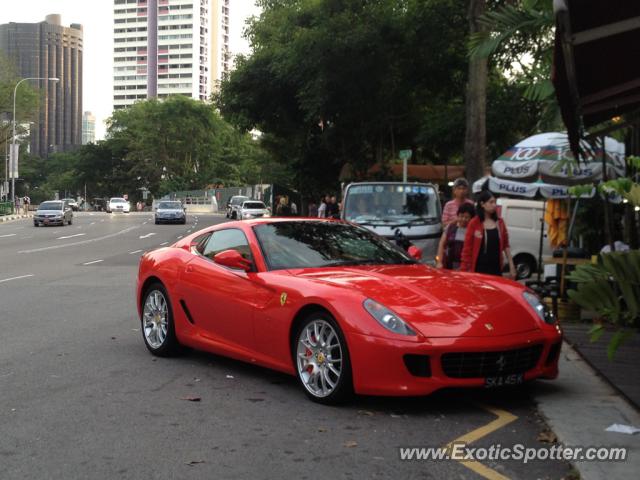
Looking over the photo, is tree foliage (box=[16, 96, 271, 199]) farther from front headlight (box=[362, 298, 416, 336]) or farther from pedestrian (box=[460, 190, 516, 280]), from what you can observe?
front headlight (box=[362, 298, 416, 336])

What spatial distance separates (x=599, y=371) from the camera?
7117 mm

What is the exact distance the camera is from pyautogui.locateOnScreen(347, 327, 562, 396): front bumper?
5453mm

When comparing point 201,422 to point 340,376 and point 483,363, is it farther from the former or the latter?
point 483,363

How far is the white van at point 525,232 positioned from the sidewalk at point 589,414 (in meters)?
11.4

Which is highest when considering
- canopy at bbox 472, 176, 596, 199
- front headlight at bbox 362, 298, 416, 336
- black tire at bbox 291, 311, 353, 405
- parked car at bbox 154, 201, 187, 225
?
canopy at bbox 472, 176, 596, 199

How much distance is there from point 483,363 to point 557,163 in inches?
246

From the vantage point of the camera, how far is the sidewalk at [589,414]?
4.45 metres

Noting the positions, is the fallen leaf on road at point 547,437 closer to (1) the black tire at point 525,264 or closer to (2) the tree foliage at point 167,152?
(1) the black tire at point 525,264

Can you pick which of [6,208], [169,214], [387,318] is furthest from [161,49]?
[387,318]

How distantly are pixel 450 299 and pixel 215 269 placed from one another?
2.26 metres

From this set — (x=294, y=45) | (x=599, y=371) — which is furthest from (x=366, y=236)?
(x=294, y=45)

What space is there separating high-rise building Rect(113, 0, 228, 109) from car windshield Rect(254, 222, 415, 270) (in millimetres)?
173441

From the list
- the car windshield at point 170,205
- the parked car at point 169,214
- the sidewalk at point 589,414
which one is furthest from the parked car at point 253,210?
the sidewalk at point 589,414

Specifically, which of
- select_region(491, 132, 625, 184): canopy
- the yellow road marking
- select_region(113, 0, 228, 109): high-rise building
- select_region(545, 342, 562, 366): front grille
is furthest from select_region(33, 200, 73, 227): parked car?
select_region(113, 0, 228, 109): high-rise building
